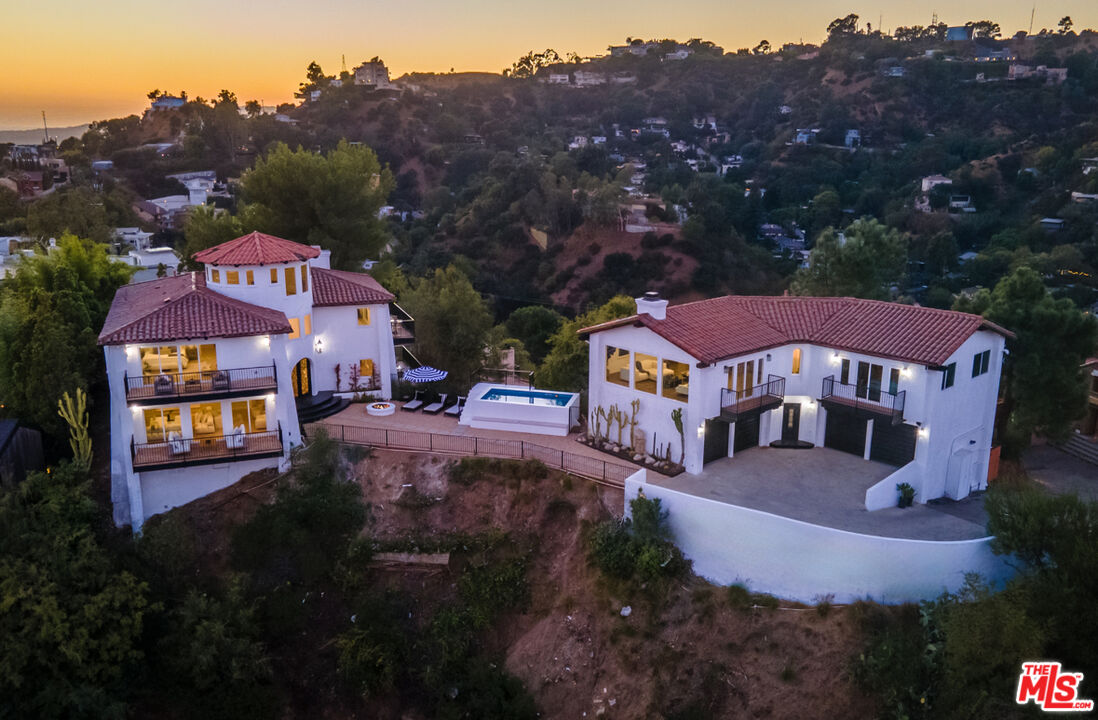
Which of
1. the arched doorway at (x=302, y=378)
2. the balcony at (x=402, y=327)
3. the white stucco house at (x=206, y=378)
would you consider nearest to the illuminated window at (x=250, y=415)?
the white stucco house at (x=206, y=378)

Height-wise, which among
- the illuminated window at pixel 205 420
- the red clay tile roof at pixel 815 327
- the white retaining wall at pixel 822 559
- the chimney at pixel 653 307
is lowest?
the white retaining wall at pixel 822 559

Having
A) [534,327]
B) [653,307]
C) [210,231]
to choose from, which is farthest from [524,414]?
[534,327]

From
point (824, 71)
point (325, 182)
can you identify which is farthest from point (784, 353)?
point (824, 71)

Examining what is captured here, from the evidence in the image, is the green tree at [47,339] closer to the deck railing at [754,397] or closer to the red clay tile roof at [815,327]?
Answer: the red clay tile roof at [815,327]

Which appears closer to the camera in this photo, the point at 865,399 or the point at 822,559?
the point at 822,559

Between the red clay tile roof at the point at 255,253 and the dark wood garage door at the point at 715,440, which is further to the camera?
the red clay tile roof at the point at 255,253

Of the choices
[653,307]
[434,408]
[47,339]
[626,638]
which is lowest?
[626,638]

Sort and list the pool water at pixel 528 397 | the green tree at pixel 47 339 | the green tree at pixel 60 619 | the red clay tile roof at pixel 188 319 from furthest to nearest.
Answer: the pool water at pixel 528 397 < the green tree at pixel 47 339 < the red clay tile roof at pixel 188 319 < the green tree at pixel 60 619

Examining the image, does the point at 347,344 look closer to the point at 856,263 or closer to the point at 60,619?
the point at 60,619
